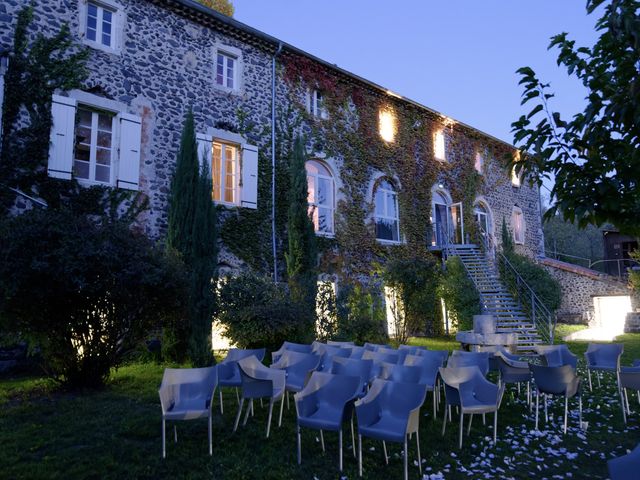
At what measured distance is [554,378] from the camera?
5.02 meters

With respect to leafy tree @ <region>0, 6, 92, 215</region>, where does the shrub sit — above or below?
below

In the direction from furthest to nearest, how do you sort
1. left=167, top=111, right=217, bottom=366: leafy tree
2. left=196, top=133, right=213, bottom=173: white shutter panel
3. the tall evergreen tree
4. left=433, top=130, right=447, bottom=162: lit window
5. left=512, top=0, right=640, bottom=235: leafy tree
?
left=433, top=130, right=447, bottom=162: lit window, the tall evergreen tree, left=196, top=133, right=213, bottom=173: white shutter panel, left=167, top=111, right=217, bottom=366: leafy tree, left=512, top=0, right=640, bottom=235: leafy tree

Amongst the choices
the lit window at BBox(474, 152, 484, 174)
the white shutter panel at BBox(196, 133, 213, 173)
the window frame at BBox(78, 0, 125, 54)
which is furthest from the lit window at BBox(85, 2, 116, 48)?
the lit window at BBox(474, 152, 484, 174)

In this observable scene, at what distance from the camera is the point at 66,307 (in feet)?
20.1

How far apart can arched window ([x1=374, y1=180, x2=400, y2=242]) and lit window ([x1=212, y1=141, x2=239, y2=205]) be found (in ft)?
16.6

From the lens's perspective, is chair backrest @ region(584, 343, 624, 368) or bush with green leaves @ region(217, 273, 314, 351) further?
bush with green leaves @ region(217, 273, 314, 351)

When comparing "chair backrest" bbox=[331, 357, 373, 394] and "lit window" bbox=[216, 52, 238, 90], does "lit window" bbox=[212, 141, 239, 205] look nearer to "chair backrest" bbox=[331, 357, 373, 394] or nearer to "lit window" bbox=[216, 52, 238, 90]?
"lit window" bbox=[216, 52, 238, 90]

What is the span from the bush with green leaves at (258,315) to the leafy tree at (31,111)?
3.51 meters

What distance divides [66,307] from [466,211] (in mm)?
14645

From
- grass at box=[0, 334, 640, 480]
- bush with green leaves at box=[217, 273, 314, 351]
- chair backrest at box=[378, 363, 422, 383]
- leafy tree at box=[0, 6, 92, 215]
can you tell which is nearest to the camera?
grass at box=[0, 334, 640, 480]

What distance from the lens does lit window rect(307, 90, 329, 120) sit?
1325cm

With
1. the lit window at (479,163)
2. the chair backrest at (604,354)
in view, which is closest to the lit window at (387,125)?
the lit window at (479,163)

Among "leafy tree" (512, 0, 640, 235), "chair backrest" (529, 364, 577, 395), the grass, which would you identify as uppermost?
"leafy tree" (512, 0, 640, 235)

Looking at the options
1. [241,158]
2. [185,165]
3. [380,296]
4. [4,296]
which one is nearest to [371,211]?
[380,296]
